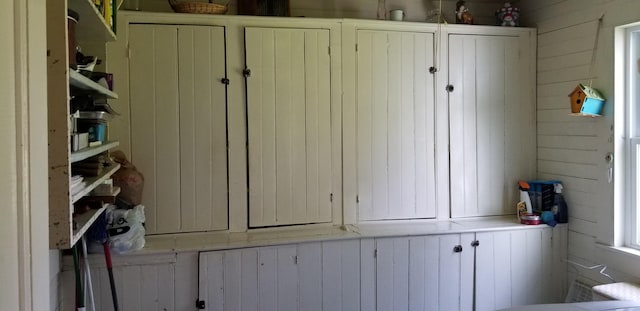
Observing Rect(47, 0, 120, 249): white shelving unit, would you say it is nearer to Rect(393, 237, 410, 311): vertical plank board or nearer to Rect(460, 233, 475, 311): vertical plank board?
Rect(393, 237, 410, 311): vertical plank board

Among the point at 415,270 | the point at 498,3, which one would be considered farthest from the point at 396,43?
the point at 415,270

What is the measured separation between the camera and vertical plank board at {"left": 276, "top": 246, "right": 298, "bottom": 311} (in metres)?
2.89

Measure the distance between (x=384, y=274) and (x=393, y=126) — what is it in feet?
3.11

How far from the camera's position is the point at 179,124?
9.86 ft

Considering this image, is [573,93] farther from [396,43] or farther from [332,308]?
[332,308]

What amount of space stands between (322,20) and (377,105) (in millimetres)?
640

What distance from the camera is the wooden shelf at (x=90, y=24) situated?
6.48ft

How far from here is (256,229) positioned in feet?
10.3

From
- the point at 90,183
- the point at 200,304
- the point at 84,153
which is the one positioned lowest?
the point at 200,304

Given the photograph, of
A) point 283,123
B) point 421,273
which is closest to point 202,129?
point 283,123

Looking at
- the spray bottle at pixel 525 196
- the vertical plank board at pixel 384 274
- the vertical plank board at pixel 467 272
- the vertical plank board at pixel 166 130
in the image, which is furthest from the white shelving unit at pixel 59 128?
the spray bottle at pixel 525 196

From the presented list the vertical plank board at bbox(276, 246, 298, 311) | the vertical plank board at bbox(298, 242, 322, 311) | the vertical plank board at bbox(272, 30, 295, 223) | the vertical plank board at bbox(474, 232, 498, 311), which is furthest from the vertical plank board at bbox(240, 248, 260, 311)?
the vertical plank board at bbox(474, 232, 498, 311)

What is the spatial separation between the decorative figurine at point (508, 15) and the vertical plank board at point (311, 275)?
2.03 metres

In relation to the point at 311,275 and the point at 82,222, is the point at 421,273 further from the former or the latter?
the point at 82,222
